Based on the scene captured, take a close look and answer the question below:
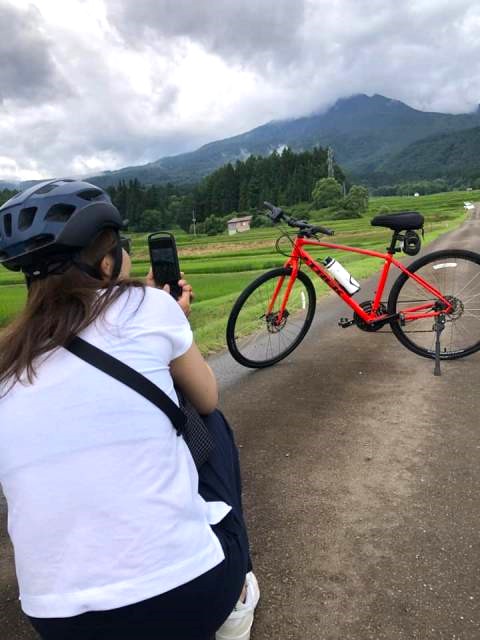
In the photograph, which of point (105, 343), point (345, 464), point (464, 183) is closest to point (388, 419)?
point (345, 464)

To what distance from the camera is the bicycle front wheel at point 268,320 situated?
436 cm

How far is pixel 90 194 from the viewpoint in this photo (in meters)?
1.64

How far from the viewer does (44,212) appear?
150 centimetres

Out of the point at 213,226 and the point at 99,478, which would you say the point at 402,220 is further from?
the point at 213,226

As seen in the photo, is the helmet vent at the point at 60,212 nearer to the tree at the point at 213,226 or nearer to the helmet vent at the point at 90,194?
the helmet vent at the point at 90,194

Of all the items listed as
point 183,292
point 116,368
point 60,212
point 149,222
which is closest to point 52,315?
point 116,368

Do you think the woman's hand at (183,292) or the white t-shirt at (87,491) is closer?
the white t-shirt at (87,491)

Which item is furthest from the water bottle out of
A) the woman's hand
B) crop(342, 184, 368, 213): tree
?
crop(342, 184, 368, 213): tree

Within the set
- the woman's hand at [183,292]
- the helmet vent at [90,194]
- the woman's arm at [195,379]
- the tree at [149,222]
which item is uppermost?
the helmet vent at [90,194]

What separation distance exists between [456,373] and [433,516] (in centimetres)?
212

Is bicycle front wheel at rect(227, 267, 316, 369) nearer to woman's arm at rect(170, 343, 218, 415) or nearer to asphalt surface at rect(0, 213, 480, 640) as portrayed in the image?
asphalt surface at rect(0, 213, 480, 640)

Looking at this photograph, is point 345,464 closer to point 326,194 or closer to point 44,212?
point 44,212

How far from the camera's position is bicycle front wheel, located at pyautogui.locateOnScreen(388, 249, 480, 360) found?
4316mm

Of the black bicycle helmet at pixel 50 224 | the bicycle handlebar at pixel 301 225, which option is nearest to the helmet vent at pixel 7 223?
the black bicycle helmet at pixel 50 224
